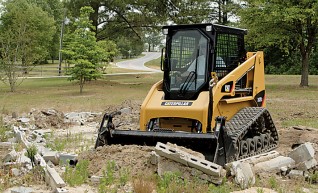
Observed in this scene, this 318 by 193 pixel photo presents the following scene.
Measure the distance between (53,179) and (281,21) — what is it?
22534mm

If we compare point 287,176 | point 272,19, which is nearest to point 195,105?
point 287,176

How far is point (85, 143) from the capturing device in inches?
466

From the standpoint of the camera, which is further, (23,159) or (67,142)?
(67,142)

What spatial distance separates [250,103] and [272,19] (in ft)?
56.4

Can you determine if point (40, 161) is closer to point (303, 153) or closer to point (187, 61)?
point (187, 61)

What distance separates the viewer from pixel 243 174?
24.2 feet

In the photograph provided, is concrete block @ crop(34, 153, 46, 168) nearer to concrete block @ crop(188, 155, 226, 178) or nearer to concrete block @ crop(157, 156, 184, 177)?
concrete block @ crop(157, 156, 184, 177)

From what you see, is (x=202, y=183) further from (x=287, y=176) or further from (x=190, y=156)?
(x=287, y=176)

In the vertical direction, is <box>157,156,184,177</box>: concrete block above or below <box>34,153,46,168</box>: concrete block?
above

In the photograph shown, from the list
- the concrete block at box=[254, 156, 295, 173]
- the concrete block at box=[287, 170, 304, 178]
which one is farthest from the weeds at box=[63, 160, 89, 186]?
the concrete block at box=[287, 170, 304, 178]

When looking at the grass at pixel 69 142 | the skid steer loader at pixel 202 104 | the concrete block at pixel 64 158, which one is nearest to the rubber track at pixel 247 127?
the skid steer loader at pixel 202 104

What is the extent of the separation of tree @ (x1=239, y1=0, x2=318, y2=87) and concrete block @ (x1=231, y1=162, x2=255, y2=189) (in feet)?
63.4

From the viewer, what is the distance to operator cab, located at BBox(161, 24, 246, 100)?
9336 millimetres

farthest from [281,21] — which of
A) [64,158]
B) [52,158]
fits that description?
[52,158]
